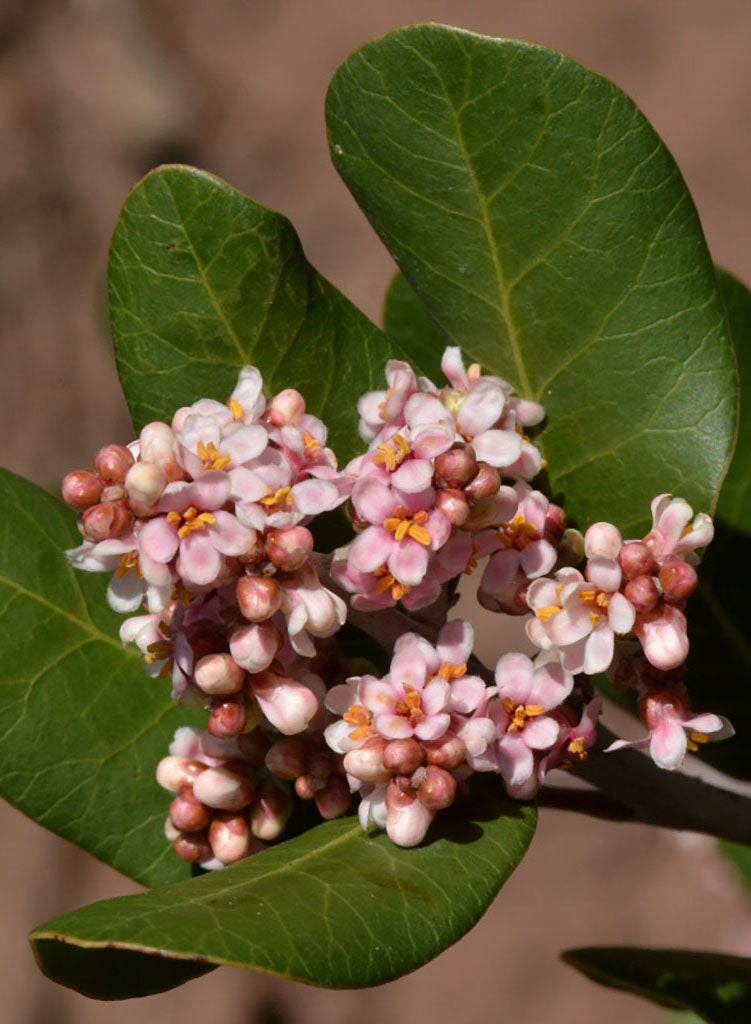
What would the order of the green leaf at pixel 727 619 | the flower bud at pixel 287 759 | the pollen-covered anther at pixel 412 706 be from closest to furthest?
1. the pollen-covered anther at pixel 412 706
2. the flower bud at pixel 287 759
3. the green leaf at pixel 727 619

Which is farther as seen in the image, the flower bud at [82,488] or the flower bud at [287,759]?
the flower bud at [287,759]

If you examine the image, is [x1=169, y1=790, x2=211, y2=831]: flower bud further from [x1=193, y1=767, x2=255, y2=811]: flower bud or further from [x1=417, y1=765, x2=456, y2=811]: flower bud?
[x1=417, y1=765, x2=456, y2=811]: flower bud

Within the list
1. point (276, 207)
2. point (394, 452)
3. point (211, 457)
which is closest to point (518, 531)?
point (394, 452)

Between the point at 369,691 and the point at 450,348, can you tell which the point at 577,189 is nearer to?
the point at 450,348

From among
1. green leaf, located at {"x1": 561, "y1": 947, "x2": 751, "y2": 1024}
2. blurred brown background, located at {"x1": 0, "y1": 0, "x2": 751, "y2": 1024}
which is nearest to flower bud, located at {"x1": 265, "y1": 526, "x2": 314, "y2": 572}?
green leaf, located at {"x1": 561, "y1": 947, "x2": 751, "y2": 1024}

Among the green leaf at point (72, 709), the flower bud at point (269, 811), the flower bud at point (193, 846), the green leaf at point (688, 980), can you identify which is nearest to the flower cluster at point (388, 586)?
the flower bud at point (269, 811)

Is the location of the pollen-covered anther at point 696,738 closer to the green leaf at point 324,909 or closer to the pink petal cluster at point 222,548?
the green leaf at point 324,909

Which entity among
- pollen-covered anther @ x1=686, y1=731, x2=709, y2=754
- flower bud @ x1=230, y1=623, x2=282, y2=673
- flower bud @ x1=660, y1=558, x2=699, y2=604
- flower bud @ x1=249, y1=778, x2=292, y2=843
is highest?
flower bud @ x1=660, y1=558, x2=699, y2=604
